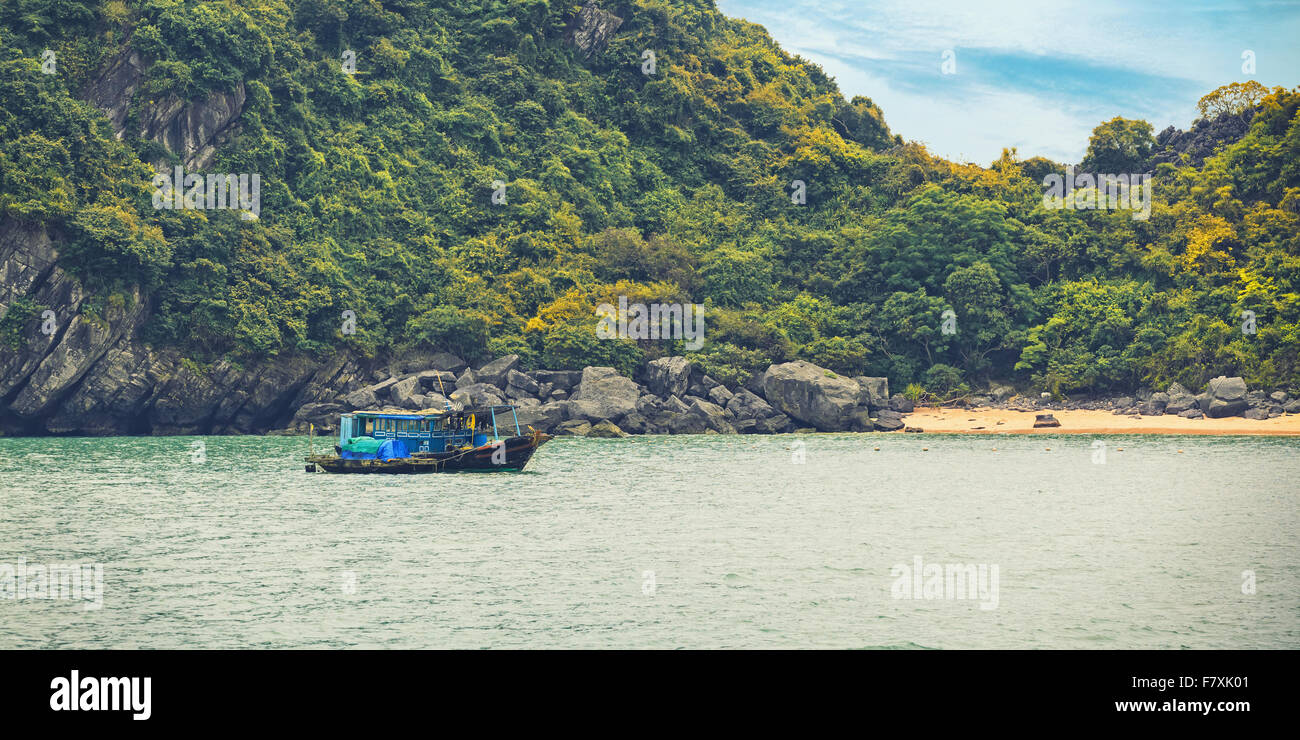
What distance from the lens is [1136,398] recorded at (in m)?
49.6

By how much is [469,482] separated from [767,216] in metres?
35.8

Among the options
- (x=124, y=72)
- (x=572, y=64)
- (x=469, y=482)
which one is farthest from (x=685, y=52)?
(x=469, y=482)

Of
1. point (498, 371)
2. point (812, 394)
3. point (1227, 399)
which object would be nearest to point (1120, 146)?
point (1227, 399)

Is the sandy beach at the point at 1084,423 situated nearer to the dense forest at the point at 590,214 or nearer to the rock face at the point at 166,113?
the dense forest at the point at 590,214

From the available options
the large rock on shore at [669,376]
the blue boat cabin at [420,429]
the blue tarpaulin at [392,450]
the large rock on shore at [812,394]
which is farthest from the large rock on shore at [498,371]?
the blue tarpaulin at [392,450]

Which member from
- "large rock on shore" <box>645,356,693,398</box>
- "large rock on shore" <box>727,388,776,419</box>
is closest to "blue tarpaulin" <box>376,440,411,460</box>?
"large rock on shore" <box>645,356,693,398</box>

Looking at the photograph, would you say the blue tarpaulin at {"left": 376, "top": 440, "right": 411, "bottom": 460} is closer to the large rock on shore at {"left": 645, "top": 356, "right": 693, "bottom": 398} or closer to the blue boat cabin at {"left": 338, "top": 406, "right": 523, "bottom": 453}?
the blue boat cabin at {"left": 338, "top": 406, "right": 523, "bottom": 453}

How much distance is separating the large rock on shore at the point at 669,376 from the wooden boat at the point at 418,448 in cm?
1548

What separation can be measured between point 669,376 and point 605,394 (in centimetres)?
312

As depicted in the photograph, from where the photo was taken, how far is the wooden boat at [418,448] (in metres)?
32.4

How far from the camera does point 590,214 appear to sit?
59438 millimetres

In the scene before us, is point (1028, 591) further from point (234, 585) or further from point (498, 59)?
point (498, 59)

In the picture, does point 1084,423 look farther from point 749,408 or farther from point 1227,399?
point 749,408

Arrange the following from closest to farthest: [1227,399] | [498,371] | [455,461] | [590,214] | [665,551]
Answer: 1. [665,551]
2. [455,461]
3. [1227,399]
4. [498,371]
5. [590,214]
